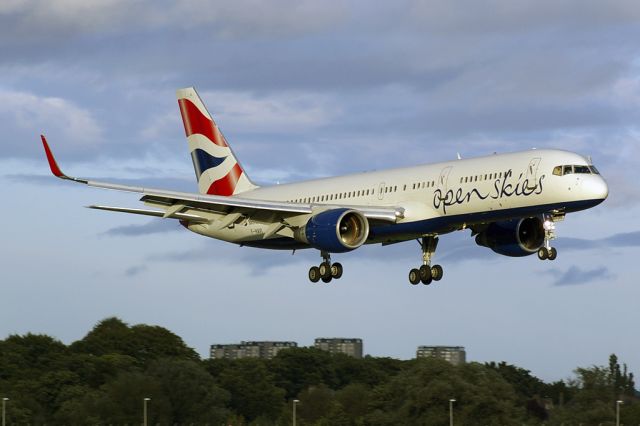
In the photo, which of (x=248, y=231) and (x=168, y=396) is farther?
(x=168, y=396)

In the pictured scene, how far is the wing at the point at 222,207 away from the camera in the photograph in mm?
58188

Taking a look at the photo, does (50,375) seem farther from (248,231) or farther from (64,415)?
(248,231)

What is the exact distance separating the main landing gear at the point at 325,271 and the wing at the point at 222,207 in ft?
9.85

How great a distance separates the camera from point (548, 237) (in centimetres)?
5734

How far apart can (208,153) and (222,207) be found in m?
12.1

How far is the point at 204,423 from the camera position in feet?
359

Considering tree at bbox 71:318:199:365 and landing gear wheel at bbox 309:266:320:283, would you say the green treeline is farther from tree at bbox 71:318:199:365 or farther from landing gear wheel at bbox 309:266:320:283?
landing gear wheel at bbox 309:266:320:283

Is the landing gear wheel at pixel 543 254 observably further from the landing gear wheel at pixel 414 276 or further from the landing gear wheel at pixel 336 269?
the landing gear wheel at pixel 336 269

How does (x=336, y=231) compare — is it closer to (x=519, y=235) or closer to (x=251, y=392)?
(x=519, y=235)

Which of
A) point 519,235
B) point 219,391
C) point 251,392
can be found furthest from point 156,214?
point 251,392

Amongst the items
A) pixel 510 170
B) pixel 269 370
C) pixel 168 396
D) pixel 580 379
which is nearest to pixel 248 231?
pixel 510 170

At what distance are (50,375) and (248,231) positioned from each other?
57957mm

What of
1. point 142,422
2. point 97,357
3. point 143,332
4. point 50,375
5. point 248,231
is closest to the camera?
point 248,231

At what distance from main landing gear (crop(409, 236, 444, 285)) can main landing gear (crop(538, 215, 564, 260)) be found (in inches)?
259
